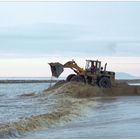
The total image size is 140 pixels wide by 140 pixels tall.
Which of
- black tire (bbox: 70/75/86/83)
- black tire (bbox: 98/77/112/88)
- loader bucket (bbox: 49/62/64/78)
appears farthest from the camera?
black tire (bbox: 70/75/86/83)

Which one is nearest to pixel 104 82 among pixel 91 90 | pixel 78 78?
pixel 91 90

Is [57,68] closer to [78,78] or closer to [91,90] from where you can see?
[78,78]

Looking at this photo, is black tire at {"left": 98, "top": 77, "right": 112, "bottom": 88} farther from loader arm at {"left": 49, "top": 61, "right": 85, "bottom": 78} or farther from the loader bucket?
the loader bucket

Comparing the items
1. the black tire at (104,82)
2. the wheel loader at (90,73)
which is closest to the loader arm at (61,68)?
the wheel loader at (90,73)

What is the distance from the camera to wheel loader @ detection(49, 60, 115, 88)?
35.7m

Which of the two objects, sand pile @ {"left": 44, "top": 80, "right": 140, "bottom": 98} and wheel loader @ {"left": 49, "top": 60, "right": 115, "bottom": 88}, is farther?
wheel loader @ {"left": 49, "top": 60, "right": 115, "bottom": 88}

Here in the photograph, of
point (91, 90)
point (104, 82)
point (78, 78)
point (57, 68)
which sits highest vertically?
point (57, 68)

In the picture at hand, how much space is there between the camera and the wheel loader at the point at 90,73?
3571cm

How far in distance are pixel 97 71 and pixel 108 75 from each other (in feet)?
2.95

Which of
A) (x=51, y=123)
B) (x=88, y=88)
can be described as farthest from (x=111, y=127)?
(x=88, y=88)

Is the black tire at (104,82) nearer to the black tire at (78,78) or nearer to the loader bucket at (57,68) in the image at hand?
the black tire at (78,78)

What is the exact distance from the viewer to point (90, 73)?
A: 3603 cm

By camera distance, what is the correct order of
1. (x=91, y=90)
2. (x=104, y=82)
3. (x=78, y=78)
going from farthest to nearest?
(x=78, y=78) → (x=104, y=82) → (x=91, y=90)

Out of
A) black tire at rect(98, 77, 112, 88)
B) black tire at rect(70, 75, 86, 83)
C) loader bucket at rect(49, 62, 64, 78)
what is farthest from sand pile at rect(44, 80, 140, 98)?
loader bucket at rect(49, 62, 64, 78)
